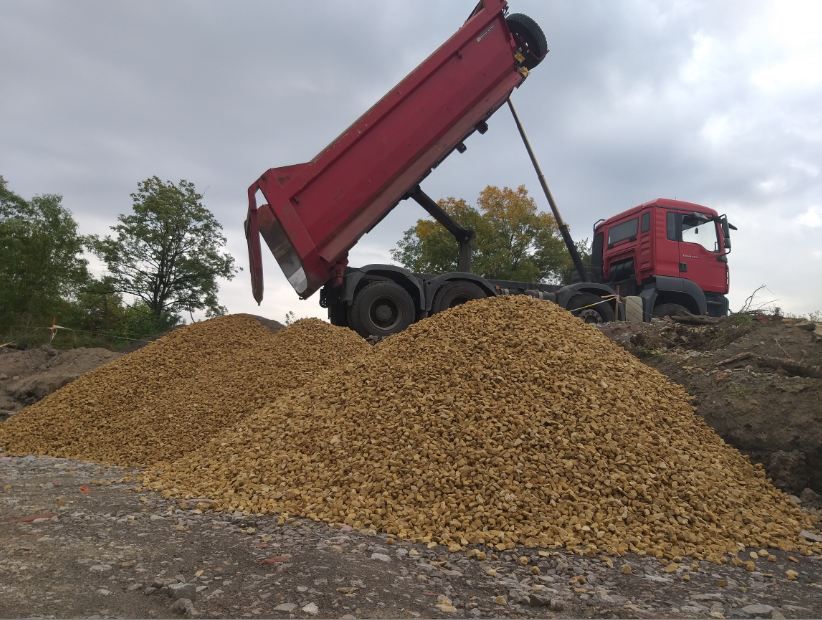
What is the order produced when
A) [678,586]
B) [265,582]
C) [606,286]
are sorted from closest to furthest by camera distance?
1. [265,582]
2. [678,586]
3. [606,286]

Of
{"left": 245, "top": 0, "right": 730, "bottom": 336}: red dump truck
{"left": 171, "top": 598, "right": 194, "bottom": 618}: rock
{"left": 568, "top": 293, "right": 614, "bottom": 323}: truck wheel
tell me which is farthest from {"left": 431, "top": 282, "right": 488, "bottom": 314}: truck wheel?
{"left": 171, "top": 598, "right": 194, "bottom": 618}: rock

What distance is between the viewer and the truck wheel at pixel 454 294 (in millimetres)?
9617

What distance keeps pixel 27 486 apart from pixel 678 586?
4724 mm

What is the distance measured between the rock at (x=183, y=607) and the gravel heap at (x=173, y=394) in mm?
3563

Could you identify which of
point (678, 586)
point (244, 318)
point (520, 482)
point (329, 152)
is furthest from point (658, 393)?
point (244, 318)

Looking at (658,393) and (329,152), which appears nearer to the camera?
(658,393)

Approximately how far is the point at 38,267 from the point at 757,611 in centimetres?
2411

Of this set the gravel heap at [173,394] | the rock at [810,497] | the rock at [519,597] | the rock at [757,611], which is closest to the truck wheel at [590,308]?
the gravel heap at [173,394]

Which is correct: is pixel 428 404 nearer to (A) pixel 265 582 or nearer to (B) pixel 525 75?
(A) pixel 265 582

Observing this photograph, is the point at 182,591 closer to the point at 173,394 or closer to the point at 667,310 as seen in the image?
the point at 173,394

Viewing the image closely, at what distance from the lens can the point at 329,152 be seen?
26.9ft

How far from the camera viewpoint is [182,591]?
2.48 m

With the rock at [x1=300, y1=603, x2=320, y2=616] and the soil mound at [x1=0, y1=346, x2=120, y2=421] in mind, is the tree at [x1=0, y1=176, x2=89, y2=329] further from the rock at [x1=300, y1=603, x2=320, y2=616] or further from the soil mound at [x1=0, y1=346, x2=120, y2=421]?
the rock at [x1=300, y1=603, x2=320, y2=616]

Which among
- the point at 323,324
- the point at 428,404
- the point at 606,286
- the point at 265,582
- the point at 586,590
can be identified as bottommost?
the point at 265,582
